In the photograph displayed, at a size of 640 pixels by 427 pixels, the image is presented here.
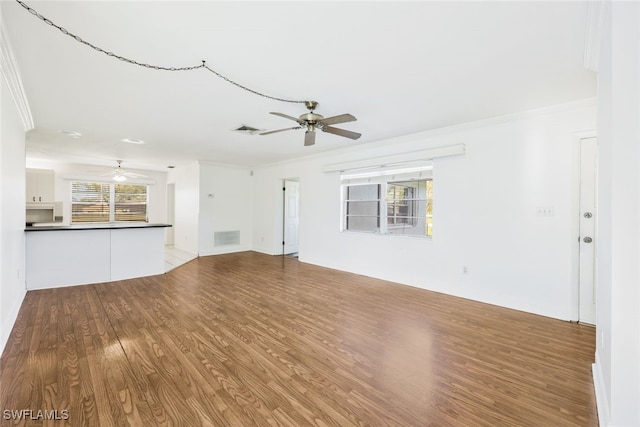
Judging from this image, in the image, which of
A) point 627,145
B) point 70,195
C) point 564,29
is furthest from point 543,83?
point 70,195

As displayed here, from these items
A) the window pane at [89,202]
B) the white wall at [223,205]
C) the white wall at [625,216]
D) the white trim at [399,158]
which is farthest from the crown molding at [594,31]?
the window pane at [89,202]

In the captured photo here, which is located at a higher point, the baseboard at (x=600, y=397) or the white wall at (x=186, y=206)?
the white wall at (x=186, y=206)

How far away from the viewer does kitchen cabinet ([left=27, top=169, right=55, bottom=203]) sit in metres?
6.57

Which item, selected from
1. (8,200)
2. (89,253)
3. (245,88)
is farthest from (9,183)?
(245,88)

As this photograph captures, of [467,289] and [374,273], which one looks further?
[374,273]

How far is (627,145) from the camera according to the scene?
1.34 m

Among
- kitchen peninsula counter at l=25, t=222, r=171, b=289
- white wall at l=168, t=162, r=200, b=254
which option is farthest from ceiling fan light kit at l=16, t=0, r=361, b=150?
white wall at l=168, t=162, r=200, b=254

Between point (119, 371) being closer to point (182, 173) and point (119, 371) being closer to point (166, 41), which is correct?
point (166, 41)

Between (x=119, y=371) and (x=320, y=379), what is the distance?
1511 mm

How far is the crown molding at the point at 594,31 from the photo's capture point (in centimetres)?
161

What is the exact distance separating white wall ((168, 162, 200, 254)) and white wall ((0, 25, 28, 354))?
3.75m

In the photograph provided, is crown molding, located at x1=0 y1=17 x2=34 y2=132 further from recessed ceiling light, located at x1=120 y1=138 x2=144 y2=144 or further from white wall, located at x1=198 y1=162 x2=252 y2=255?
white wall, located at x1=198 y1=162 x2=252 y2=255

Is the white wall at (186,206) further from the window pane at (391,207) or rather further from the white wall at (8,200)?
the window pane at (391,207)

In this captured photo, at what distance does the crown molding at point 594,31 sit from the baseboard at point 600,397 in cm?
220
